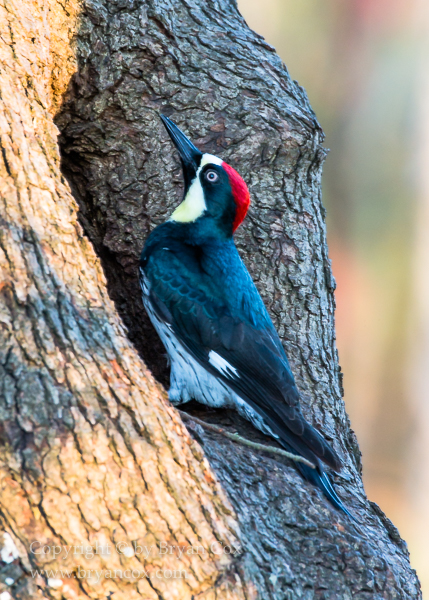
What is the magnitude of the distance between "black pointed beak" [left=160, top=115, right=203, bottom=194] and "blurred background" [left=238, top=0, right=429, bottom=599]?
4.04 meters

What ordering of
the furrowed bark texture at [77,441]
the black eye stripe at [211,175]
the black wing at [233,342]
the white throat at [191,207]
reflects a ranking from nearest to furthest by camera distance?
the furrowed bark texture at [77,441], the black wing at [233,342], the black eye stripe at [211,175], the white throat at [191,207]

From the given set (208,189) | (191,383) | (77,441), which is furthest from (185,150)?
(77,441)

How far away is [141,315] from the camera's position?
10.2ft

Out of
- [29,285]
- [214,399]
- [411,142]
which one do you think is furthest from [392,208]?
[29,285]

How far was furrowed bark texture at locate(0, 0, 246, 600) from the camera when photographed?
1530mm

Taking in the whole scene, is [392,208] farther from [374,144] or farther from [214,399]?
[214,399]

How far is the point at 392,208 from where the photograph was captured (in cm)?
694

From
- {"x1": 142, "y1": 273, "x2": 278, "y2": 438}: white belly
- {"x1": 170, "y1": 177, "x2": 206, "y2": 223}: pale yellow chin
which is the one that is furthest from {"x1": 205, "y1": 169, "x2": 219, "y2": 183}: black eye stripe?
{"x1": 142, "y1": 273, "x2": 278, "y2": 438}: white belly

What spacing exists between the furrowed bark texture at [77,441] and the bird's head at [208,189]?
111 centimetres

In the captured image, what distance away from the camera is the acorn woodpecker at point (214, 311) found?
8.43ft

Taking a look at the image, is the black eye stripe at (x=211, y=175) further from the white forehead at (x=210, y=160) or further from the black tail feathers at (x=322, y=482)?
the black tail feathers at (x=322, y=482)

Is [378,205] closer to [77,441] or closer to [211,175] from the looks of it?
[211,175]

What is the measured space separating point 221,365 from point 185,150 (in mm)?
941

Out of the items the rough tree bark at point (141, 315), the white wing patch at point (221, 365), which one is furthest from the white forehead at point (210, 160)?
the white wing patch at point (221, 365)
